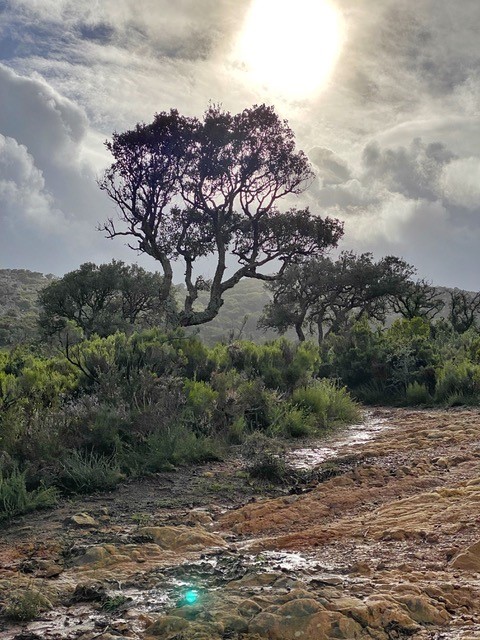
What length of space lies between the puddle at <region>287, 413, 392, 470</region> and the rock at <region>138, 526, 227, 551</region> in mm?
2881

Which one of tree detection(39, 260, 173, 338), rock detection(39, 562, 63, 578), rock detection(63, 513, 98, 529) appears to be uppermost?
tree detection(39, 260, 173, 338)

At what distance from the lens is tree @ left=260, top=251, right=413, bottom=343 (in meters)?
37.5

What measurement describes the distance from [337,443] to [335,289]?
95.9 feet

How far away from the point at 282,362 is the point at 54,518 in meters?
8.61

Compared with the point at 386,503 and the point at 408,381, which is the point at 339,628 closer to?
the point at 386,503

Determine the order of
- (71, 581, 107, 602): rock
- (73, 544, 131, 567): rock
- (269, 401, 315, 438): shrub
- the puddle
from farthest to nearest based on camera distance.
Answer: (269, 401, 315, 438): shrub, the puddle, (73, 544, 131, 567): rock, (71, 581, 107, 602): rock

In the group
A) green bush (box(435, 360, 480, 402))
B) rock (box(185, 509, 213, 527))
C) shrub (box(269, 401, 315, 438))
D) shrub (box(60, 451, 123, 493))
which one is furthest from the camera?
green bush (box(435, 360, 480, 402))

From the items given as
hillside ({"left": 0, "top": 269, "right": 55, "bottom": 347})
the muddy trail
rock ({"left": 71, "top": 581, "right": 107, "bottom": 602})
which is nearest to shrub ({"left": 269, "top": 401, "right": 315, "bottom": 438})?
the muddy trail

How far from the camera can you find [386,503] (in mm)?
5449

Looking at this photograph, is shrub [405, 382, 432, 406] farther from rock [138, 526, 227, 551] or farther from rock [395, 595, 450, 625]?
rock [395, 595, 450, 625]

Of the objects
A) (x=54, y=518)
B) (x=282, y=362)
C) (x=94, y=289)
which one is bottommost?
(x=54, y=518)

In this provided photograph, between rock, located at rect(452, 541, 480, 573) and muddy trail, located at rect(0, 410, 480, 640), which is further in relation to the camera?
rock, located at rect(452, 541, 480, 573)

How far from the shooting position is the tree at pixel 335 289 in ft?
123

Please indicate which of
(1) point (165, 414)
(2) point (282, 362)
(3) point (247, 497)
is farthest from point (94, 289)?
(3) point (247, 497)
